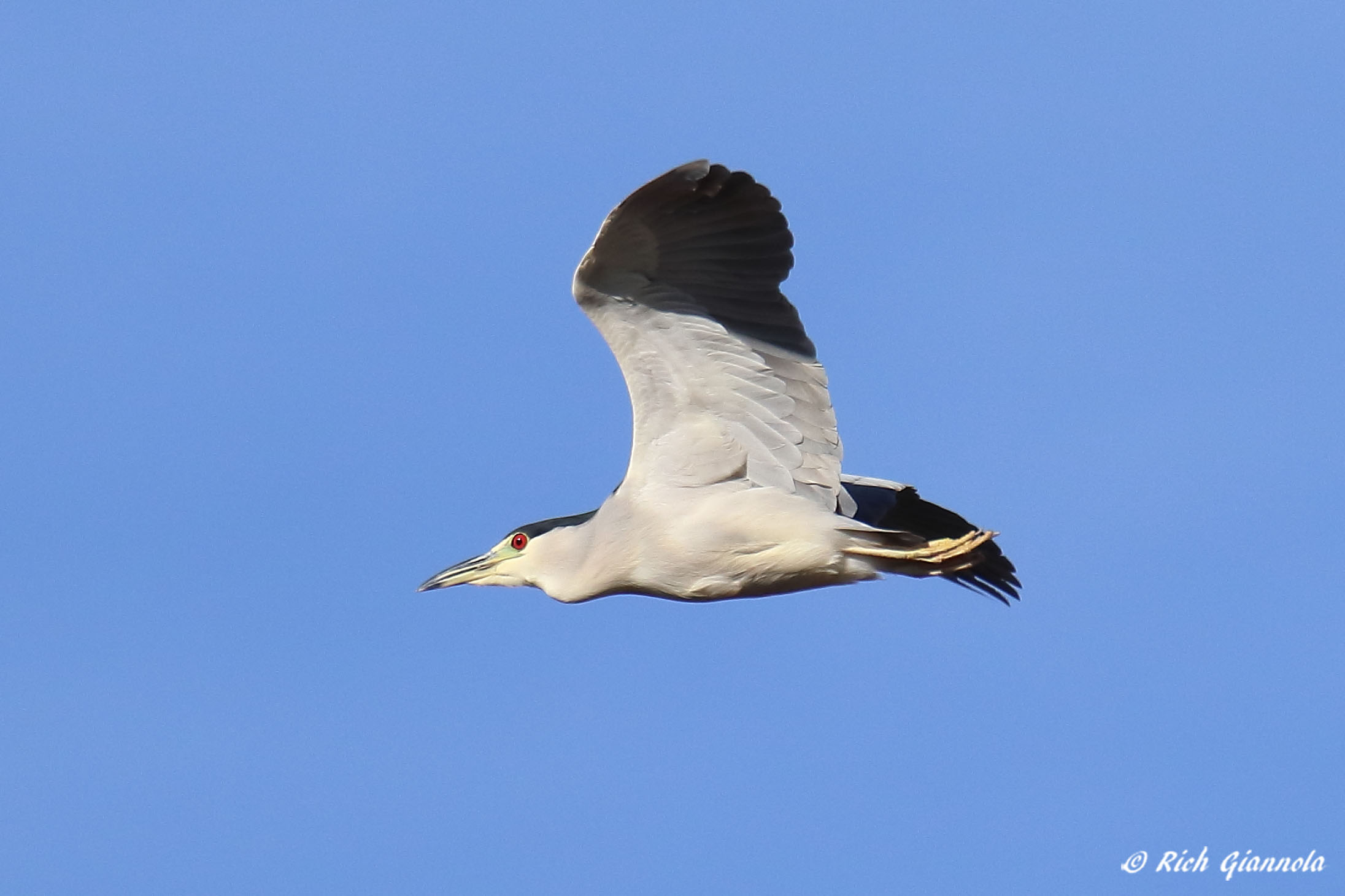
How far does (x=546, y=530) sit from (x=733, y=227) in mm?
2596

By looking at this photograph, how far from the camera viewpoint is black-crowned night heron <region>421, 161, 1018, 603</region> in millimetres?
11750

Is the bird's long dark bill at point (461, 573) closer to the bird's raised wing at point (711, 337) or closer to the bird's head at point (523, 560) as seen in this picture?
the bird's head at point (523, 560)

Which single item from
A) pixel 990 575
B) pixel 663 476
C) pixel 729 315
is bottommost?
pixel 990 575

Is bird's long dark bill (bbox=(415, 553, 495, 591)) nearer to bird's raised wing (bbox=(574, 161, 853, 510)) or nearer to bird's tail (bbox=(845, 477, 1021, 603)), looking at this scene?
bird's raised wing (bbox=(574, 161, 853, 510))

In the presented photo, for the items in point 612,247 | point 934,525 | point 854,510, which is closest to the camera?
point 612,247

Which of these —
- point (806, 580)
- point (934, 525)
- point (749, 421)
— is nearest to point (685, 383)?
point (749, 421)

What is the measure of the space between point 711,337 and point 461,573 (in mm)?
2642

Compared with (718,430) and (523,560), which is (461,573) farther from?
(718,430)

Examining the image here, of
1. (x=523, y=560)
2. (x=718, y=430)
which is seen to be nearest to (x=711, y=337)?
(x=718, y=430)

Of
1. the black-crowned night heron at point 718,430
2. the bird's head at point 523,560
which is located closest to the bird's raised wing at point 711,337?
the black-crowned night heron at point 718,430

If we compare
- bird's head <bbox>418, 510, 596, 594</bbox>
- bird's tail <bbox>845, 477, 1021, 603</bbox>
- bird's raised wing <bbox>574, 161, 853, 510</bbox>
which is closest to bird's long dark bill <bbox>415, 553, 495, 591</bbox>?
bird's head <bbox>418, 510, 596, 594</bbox>

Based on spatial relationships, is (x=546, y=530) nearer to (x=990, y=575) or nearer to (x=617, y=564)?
(x=617, y=564)

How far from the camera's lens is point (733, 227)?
1177 centimetres

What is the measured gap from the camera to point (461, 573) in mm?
13320
